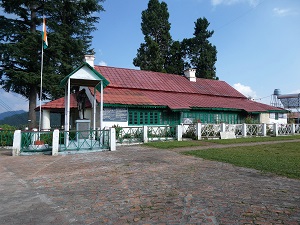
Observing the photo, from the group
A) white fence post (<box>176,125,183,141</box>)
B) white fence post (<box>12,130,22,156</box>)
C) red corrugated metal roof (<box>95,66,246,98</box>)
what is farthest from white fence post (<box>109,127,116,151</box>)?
red corrugated metal roof (<box>95,66,246,98</box>)

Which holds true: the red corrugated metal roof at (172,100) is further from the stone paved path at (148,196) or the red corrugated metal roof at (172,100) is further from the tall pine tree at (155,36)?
the tall pine tree at (155,36)

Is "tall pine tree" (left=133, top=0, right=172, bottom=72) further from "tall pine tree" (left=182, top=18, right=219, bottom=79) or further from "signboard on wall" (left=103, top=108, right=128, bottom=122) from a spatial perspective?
"signboard on wall" (left=103, top=108, right=128, bottom=122)

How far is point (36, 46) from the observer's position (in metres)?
23.7

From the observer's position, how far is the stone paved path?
4.08 meters

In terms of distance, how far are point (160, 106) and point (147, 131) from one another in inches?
126

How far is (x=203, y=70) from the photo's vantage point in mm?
40188

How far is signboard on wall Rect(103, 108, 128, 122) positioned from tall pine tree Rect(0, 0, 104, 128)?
31.4 ft

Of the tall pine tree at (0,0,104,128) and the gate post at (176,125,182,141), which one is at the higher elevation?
the tall pine tree at (0,0,104,128)

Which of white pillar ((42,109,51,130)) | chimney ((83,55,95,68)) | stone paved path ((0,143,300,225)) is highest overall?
chimney ((83,55,95,68))

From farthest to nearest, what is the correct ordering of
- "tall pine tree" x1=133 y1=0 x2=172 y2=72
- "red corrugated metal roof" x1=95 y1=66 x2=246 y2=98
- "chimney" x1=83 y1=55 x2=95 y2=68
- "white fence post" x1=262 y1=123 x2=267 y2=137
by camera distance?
"tall pine tree" x1=133 y1=0 x2=172 y2=72
"red corrugated metal roof" x1=95 y1=66 x2=246 y2=98
"white fence post" x1=262 y1=123 x2=267 y2=137
"chimney" x1=83 y1=55 x2=95 y2=68

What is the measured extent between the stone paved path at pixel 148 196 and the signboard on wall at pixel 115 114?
9.51 m

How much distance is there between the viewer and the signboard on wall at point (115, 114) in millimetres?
17859

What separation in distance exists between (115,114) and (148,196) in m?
13.3

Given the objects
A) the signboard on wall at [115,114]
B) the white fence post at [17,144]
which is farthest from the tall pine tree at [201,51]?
the white fence post at [17,144]
